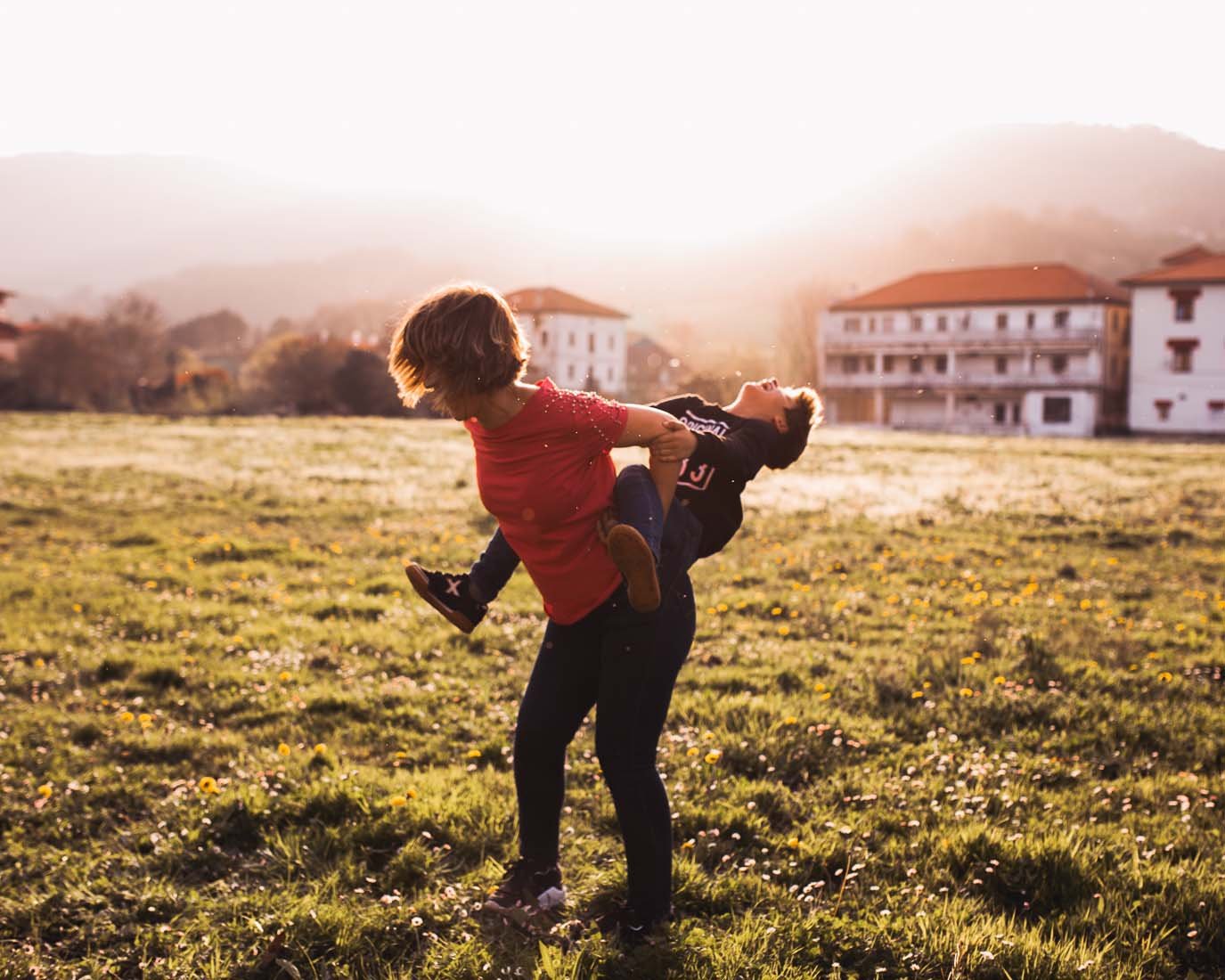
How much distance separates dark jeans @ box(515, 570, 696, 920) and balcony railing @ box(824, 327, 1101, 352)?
63.6 metres

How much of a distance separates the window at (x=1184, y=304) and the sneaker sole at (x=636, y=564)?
7878cm

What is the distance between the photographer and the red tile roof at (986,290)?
76.1 meters

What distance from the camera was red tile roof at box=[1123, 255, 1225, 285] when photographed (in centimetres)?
7069

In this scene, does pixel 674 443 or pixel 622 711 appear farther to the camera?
pixel 622 711

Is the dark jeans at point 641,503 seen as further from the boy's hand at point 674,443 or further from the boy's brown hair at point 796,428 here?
the boy's brown hair at point 796,428

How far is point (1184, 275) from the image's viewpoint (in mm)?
71250

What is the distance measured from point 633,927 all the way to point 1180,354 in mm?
79460

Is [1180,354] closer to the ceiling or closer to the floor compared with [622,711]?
closer to the ceiling

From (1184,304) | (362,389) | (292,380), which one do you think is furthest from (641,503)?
(1184,304)

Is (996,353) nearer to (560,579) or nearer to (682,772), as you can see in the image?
(682,772)

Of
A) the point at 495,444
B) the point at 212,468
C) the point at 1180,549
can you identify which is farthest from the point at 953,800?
the point at 212,468

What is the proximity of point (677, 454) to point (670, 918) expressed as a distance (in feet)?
6.39

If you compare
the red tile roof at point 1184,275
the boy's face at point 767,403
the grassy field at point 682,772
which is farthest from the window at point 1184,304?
the boy's face at point 767,403

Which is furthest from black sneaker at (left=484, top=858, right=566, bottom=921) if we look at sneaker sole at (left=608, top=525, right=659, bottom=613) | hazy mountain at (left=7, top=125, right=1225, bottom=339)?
hazy mountain at (left=7, top=125, right=1225, bottom=339)
